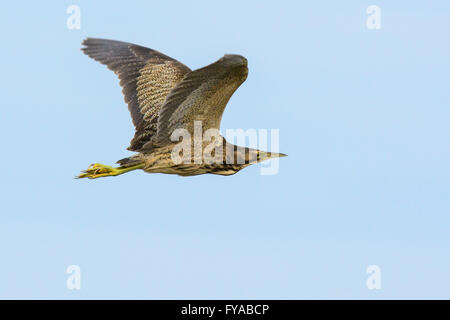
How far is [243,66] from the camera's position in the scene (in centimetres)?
682

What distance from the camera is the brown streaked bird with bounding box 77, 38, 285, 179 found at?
7113 millimetres

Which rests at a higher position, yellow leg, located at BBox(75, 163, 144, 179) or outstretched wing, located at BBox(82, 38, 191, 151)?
outstretched wing, located at BBox(82, 38, 191, 151)

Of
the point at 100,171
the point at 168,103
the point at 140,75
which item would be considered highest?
the point at 140,75

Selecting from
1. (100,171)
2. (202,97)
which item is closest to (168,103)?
(202,97)

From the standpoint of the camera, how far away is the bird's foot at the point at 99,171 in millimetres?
8016

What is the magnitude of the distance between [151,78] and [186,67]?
37 cm

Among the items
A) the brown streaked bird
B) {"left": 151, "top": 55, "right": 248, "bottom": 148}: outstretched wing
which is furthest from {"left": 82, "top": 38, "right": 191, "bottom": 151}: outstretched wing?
{"left": 151, "top": 55, "right": 248, "bottom": 148}: outstretched wing

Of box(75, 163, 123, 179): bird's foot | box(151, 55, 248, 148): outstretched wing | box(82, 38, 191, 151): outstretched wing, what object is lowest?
box(75, 163, 123, 179): bird's foot

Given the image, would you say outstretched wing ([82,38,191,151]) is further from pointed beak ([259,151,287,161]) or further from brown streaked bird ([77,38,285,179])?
pointed beak ([259,151,287,161])

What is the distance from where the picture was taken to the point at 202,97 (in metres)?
7.29

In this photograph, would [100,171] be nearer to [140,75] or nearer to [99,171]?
[99,171]

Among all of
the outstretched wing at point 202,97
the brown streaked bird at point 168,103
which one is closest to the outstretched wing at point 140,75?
the brown streaked bird at point 168,103

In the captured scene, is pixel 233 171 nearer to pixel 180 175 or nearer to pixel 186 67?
pixel 180 175

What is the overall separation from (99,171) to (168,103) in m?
1.11
